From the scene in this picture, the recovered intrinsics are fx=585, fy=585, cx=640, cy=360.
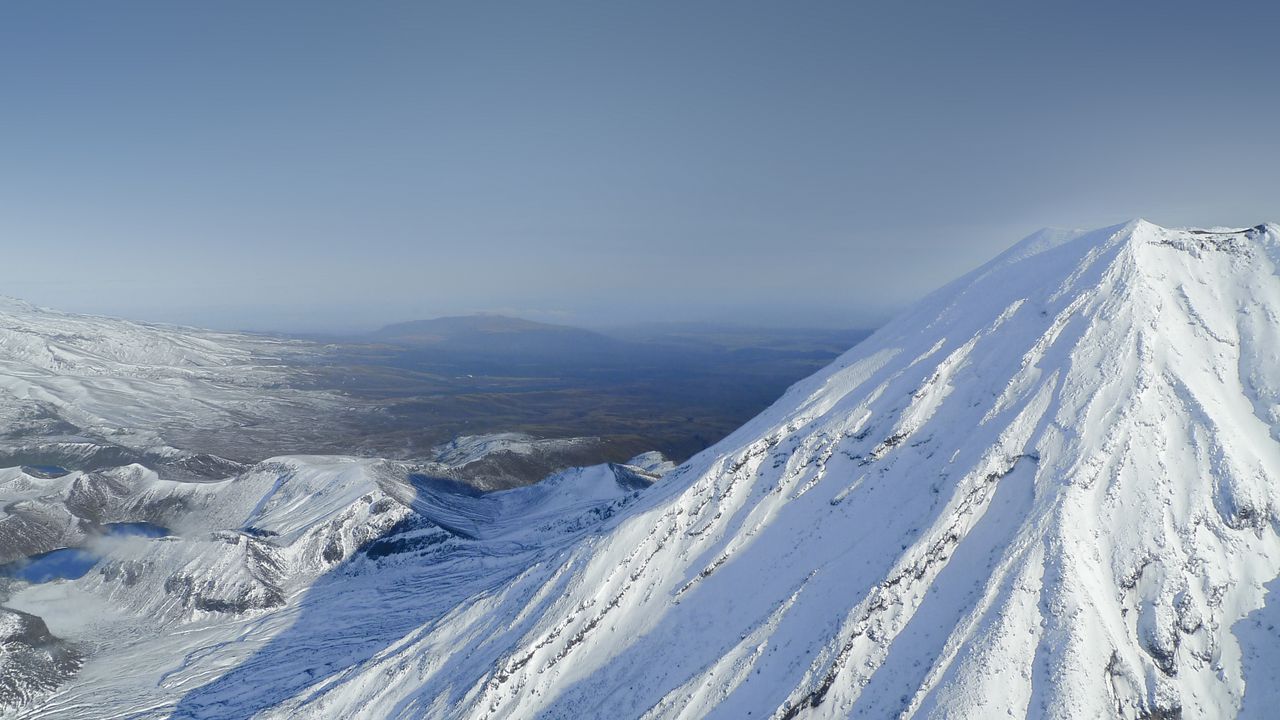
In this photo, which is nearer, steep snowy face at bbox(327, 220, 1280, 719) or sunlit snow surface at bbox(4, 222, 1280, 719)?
steep snowy face at bbox(327, 220, 1280, 719)

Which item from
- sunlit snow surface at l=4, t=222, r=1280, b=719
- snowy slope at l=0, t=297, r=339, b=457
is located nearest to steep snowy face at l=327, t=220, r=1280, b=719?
sunlit snow surface at l=4, t=222, r=1280, b=719

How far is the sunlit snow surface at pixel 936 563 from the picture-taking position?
94.3 feet

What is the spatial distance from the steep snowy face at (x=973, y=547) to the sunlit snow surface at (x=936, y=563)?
0.49ft

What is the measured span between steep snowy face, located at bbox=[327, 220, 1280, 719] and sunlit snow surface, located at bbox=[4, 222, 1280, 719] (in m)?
0.15

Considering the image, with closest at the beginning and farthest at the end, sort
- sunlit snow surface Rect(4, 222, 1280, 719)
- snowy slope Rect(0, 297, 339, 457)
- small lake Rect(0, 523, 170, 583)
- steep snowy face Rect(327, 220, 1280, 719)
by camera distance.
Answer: steep snowy face Rect(327, 220, 1280, 719) < sunlit snow surface Rect(4, 222, 1280, 719) < small lake Rect(0, 523, 170, 583) < snowy slope Rect(0, 297, 339, 457)

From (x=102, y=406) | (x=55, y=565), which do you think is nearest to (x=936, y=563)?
(x=55, y=565)

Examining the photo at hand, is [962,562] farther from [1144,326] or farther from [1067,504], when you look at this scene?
[1144,326]

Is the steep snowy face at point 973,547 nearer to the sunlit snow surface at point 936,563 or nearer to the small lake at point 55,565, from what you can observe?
the sunlit snow surface at point 936,563

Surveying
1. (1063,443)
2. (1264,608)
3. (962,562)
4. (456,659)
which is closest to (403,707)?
(456,659)

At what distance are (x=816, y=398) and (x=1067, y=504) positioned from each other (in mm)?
19281

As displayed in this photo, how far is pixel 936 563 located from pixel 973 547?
2.40m

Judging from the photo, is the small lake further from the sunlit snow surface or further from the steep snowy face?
the steep snowy face

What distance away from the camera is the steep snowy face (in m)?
28.5

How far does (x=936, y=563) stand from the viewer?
32625 millimetres
